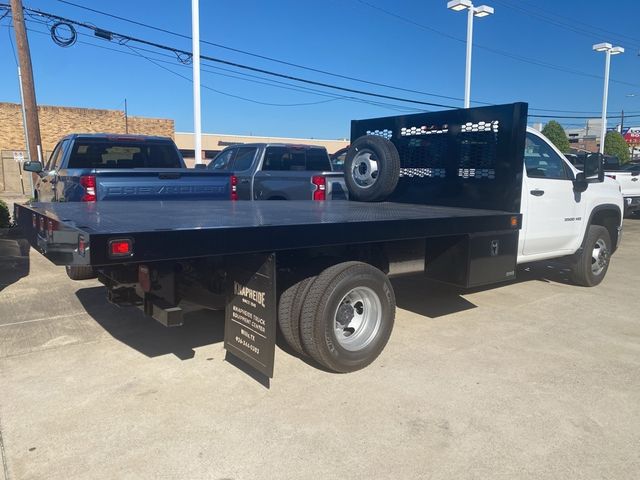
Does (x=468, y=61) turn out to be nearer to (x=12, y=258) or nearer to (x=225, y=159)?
(x=225, y=159)

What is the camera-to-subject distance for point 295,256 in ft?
13.2

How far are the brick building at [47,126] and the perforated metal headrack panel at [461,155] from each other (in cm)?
2800

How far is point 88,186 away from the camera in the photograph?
6.14 metres

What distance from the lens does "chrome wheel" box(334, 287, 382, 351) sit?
4258 mm

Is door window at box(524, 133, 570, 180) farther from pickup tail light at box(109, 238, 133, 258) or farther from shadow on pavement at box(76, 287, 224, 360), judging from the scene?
pickup tail light at box(109, 238, 133, 258)

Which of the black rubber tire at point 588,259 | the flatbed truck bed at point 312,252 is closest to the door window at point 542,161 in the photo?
the flatbed truck bed at point 312,252

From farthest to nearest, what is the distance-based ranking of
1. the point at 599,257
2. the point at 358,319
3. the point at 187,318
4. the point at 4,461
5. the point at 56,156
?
the point at 56,156
the point at 599,257
the point at 187,318
the point at 358,319
the point at 4,461

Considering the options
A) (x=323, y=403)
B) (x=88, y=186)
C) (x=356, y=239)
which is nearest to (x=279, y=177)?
(x=88, y=186)

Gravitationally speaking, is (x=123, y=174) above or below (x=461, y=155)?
below

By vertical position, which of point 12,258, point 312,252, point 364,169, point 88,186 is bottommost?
point 12,258

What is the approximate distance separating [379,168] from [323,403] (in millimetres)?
3333

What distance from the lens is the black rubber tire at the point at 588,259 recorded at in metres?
7.18

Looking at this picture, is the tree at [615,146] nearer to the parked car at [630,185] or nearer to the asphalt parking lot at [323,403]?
the parked car at [630,185]

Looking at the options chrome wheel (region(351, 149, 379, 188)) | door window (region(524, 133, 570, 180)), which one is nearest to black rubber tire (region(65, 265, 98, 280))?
chrome wheel (region(351, 149, 379, 188))
